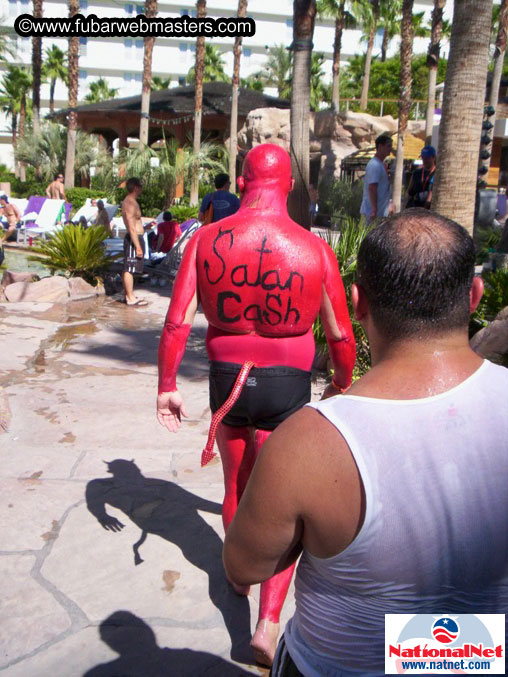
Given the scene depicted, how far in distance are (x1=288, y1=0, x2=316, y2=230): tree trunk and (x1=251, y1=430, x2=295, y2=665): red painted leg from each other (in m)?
6.27

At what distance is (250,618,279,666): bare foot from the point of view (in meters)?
2.65

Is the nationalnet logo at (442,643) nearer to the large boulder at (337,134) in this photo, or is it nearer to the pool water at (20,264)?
the pool water at (20,264)

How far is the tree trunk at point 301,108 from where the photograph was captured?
8.56 meters

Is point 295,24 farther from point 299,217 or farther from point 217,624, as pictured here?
point 217,624

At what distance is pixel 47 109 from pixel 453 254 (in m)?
66.0

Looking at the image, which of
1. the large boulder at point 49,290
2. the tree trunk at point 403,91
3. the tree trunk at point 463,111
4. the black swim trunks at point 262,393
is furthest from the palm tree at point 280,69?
the black swim trunks at point 262,393

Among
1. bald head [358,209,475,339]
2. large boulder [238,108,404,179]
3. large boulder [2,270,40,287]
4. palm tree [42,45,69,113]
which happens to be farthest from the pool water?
palm tree [42,45,69,113]

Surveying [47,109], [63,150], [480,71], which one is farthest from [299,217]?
[47,109]

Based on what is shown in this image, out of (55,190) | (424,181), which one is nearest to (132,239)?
(424,181)

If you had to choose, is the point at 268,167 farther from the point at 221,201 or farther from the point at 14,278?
the point at 14,278

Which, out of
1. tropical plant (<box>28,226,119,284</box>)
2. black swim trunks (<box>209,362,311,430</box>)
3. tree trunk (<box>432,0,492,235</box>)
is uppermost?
tree trunk (<box>432,0,492,235</box>)

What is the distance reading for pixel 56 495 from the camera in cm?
395

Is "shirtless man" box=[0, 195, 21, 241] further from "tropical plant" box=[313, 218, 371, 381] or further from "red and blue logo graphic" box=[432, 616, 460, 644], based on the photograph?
"red and blue logo graphic" box=[432, 616, 460, 644]

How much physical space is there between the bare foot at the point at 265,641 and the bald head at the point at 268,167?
176 centimetres
